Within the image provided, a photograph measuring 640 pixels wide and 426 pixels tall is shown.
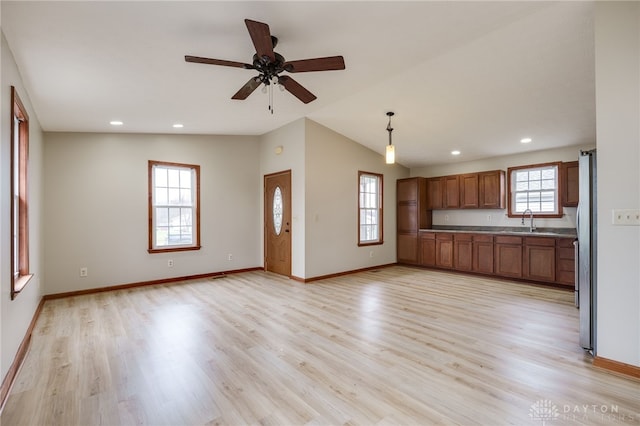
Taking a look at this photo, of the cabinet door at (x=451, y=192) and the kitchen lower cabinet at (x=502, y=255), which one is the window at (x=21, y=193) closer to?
the kitchen lower cabinet at (x=502, y=255)

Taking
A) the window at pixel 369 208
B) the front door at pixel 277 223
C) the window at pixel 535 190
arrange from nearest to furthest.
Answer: the window at pixel 535 190
the front door at pixel 277 223
the window at pixel 369 208

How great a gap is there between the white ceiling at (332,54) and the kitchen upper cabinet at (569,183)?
40 cm

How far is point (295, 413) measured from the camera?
6.07ft

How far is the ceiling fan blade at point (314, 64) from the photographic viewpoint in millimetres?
2451

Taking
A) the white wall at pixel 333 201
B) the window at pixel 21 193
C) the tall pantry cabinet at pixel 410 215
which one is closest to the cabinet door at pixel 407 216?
the tall pantry cabinet at pixel 410 215

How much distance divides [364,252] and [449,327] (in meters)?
3.19

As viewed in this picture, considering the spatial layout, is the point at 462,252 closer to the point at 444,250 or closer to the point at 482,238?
the point at 444,250

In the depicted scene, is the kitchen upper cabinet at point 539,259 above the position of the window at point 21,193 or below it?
below

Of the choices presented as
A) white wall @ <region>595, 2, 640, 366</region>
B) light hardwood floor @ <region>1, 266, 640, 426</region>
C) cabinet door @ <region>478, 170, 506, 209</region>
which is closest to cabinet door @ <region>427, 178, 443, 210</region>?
cabinet door @ <region>478, 170, 506, 209</region>

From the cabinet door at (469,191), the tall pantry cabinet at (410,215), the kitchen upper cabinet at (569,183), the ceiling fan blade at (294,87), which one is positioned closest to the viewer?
the ceiling fan blade at (294,87)

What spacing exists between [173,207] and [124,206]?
749 millimetres

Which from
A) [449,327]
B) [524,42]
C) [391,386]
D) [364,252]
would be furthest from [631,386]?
[364,252]

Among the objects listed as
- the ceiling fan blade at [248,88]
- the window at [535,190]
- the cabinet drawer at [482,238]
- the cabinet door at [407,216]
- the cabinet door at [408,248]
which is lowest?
the cabinet door at [408,248]

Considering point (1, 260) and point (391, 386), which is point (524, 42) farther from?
point (1, 260)
